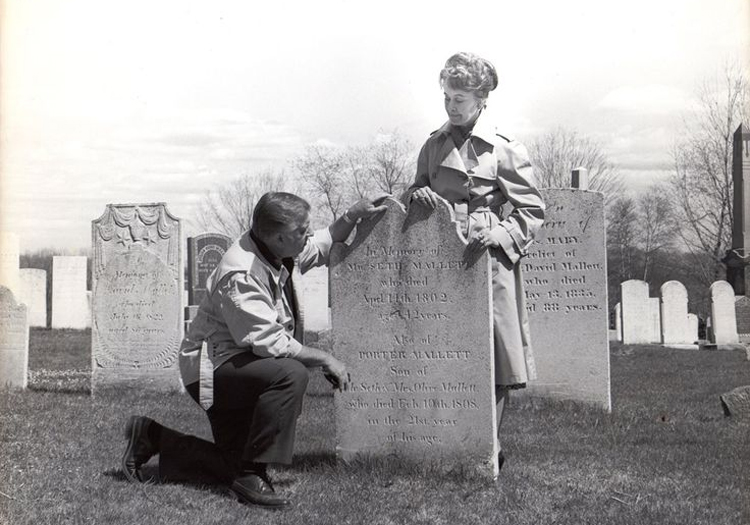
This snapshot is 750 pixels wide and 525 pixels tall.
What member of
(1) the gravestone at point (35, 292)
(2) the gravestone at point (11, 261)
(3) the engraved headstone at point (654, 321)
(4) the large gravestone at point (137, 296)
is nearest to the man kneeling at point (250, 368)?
(4) the large gravestone at point (137, 296)

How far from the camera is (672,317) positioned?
2053 centimetres

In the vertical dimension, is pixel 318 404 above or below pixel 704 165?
below

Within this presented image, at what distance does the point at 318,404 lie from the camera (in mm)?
8836

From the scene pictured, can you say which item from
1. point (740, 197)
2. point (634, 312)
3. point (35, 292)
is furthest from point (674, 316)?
point (35, 292)

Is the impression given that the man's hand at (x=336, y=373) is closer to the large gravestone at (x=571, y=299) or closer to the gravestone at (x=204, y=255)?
the large gravestone at (x=571, y=299)

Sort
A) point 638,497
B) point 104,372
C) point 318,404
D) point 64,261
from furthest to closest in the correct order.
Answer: point 64,261 < point 104,372 < point 318,404 < point 638,497

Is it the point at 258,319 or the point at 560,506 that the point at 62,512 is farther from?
the point at 560,506

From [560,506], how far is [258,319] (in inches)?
72.7

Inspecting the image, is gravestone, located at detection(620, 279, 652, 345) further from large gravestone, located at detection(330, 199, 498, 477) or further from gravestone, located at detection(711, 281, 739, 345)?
large gravestone, located at detection(330, 199, 498, 477)

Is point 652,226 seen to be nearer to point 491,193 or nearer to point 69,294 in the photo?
point 69,294

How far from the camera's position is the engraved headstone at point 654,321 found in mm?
21172

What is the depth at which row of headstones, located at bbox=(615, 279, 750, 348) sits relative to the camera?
19.6 meters

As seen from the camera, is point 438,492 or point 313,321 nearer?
point 438,492

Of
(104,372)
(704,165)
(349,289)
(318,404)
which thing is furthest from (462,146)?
(704,165)
